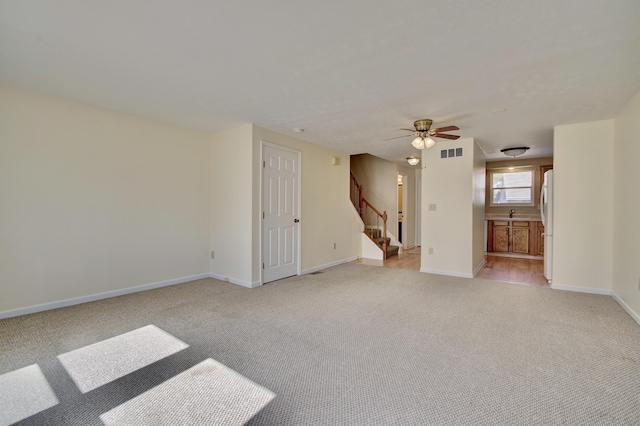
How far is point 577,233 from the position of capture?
4.29 m

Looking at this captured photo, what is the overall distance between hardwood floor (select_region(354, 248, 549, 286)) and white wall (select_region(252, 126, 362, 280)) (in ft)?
2.59

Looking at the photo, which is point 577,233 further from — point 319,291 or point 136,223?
point 136,223

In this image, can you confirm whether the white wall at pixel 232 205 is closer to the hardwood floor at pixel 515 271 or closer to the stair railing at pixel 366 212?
the stair railing at pixel 366 212

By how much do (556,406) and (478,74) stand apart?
260cm

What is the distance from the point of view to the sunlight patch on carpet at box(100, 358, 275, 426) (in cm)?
167

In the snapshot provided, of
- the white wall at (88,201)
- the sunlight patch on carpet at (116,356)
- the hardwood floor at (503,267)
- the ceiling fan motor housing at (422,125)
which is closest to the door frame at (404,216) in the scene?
the hardwood floor at (503,267)

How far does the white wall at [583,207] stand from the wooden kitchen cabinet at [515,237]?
2969 mm

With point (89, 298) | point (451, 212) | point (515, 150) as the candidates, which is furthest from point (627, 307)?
point (89, 298)

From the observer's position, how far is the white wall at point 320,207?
459cm

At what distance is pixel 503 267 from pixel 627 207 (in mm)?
2722

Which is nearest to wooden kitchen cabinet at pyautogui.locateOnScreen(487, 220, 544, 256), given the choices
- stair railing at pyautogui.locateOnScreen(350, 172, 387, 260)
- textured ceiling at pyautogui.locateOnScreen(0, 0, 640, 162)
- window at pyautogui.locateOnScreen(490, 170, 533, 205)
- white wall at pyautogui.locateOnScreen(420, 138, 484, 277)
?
window at pyautogui.locateOnScreen(490, 170, 533, 205)

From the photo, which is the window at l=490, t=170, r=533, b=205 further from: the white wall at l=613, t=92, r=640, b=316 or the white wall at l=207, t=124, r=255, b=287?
the white wall at l=207, t=124, r=255, b=287

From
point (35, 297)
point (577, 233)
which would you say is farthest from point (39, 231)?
point (577, 233)

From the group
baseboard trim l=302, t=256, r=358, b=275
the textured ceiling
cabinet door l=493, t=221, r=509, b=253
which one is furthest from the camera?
cabinet door l=493, t=221, r=509, b=253
